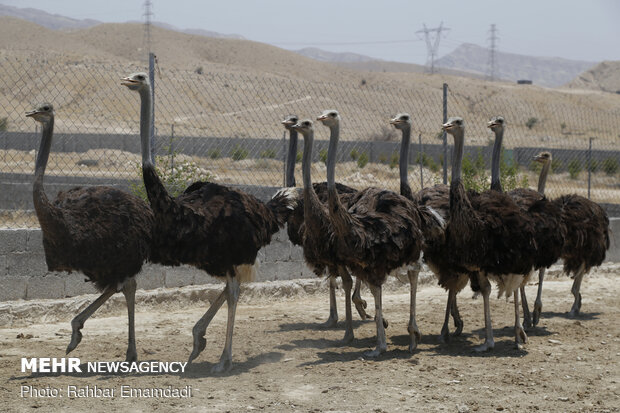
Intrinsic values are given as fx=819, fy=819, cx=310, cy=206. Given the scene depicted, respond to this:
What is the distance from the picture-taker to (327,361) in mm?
7176

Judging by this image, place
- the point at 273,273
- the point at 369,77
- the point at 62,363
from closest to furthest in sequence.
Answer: the point at 62,363 → the point at 273,273 → the point at 369,77

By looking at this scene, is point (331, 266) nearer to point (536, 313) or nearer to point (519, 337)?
point (519, 337)

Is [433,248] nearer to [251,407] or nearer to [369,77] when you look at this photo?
[251,407]

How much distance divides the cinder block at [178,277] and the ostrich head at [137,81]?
2.78 meters

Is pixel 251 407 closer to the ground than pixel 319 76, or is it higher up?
closer to the ground

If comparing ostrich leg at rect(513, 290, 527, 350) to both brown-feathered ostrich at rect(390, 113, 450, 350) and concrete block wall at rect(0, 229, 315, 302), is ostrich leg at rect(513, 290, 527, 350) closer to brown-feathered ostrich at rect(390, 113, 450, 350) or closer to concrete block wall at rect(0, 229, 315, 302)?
brown-feathered ostrich at rect(390, 113, 450, 350)

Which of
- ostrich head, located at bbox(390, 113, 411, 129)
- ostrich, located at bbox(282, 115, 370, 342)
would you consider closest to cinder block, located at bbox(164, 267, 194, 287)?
ostrich, located at bbox(282, 115, 370, 342)

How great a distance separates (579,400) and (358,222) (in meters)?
2.34

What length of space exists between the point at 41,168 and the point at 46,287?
2292mm

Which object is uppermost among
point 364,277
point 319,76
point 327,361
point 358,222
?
point 319,76

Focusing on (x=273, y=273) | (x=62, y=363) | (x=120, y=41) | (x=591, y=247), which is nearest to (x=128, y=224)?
(x=62, y=363)

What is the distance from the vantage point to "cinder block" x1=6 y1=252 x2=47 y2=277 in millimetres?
8273

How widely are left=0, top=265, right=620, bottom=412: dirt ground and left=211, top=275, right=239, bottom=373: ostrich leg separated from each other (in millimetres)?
97

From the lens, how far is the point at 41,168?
6.46m
